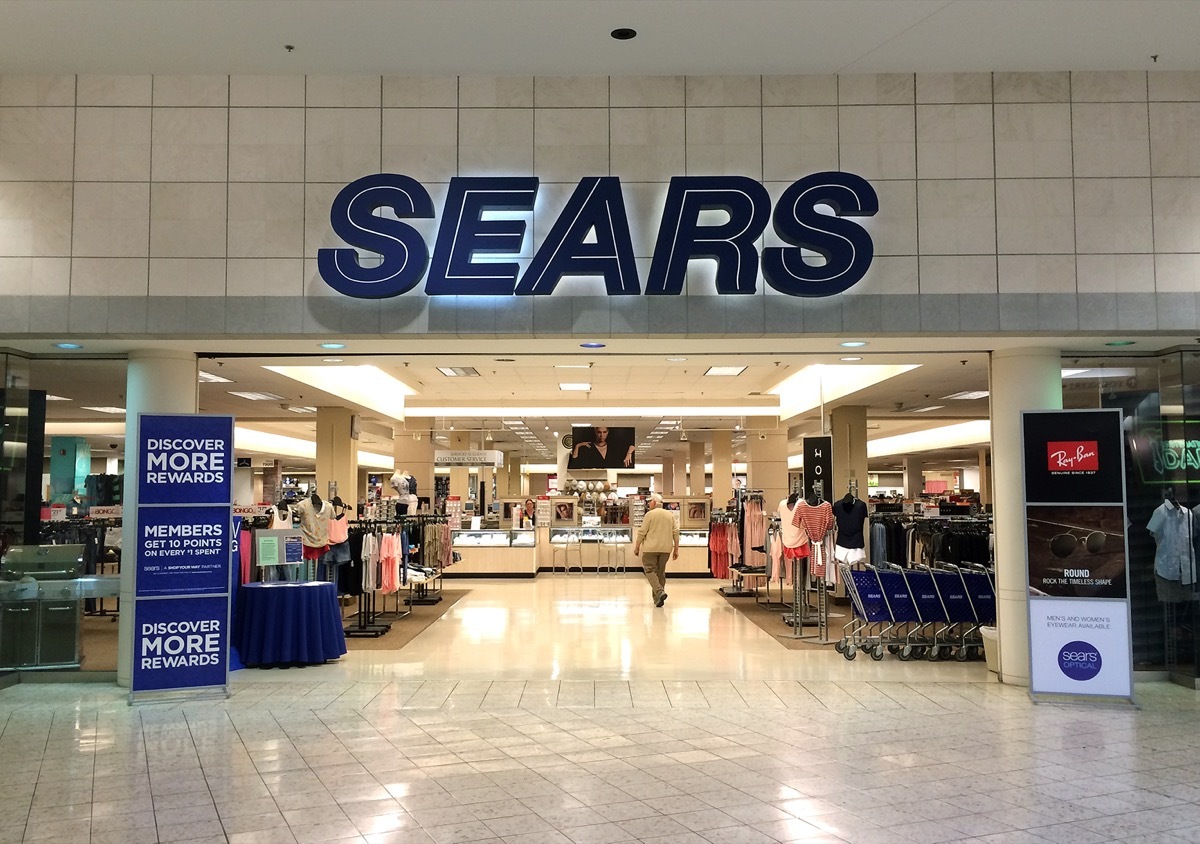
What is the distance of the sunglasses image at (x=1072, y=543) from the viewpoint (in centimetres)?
717

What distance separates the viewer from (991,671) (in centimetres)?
843

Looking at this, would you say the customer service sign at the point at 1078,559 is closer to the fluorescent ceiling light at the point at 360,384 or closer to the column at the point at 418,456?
the fluorescent ceiling light at the point at 360,384

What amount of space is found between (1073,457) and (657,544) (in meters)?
7.21

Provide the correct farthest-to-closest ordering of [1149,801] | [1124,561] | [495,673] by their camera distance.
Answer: [495,673] → [1124,561] → [1149,801]

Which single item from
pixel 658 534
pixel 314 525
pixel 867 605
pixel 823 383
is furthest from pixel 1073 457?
pixel 314 525

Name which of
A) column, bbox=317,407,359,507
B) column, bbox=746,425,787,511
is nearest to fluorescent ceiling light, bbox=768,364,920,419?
column, bbox=746,425,787,511

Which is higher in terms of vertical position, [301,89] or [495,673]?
[301,89]

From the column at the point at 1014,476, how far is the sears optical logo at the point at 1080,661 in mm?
531

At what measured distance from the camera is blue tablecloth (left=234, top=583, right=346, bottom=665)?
8711mm

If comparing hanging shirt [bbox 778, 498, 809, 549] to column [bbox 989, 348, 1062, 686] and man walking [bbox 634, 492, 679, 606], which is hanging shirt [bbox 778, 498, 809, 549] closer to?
column [bbox 989, 348, 1062, 686]

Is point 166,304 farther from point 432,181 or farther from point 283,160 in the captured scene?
point 432,181

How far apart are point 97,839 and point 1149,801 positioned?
5.39 m

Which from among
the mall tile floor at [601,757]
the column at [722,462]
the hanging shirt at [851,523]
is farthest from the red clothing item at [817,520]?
the column at [722,462]

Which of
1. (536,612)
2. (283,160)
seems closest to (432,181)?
(283,160)
